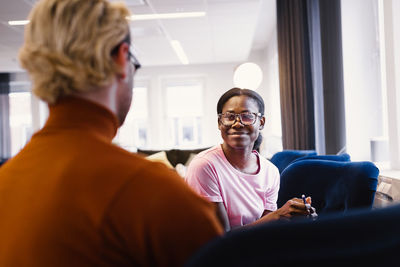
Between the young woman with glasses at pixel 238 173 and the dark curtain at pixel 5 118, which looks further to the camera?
the dark curtain at pixel 5 118

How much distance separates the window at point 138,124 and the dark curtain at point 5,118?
8.90 ft

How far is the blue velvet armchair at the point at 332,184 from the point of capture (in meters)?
1.42

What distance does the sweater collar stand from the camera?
65 cm

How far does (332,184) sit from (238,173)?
1.32 feet

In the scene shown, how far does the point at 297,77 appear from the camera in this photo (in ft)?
12.9

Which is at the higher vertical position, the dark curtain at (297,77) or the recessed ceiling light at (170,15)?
the recessed ceiling light at (170,15)

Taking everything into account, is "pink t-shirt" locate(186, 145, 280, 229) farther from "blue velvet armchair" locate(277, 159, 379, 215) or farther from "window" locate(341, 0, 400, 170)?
"window" locate(341, 0, 400, 170)

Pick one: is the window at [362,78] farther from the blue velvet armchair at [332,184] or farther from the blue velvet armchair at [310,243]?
the blue velvet armchair at [310,243]

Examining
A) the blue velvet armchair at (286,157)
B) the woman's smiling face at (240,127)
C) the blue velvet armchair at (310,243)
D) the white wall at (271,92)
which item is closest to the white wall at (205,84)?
the white wall at (271,92)

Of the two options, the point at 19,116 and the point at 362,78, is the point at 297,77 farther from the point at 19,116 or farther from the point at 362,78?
the point at 19,116

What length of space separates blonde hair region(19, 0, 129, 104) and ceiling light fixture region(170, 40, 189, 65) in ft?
19.7

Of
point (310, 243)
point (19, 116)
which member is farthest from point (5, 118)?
point (310, 243)

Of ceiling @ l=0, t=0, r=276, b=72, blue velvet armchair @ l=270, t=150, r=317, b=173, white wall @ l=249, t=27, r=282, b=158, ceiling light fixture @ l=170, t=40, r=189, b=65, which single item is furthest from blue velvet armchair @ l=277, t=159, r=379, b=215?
white wall @ l=249, t=27, r=282, b=158

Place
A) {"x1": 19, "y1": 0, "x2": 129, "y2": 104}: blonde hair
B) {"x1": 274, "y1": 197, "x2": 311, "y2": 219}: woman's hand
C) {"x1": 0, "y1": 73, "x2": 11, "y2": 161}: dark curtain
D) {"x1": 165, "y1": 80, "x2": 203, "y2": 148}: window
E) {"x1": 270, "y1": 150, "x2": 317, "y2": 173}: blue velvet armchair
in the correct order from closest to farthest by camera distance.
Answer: {"x1": 19, "y1": 0, "x2": 129, "y2": 104}: blonde hair < {"x1": 274, "y1": 197, "x2": 311, "y2": 219}: woman's hand < {"x1": 270, "y1": 150, "x2": 317, "y2": 173}: blue velvet armchair < {"x1": 0, "y1": 73, "x2": 11, "y2": 161}: dark curtain < {"x1": 165, "y1": 80, "x2": 203, "y2": 148}: window
